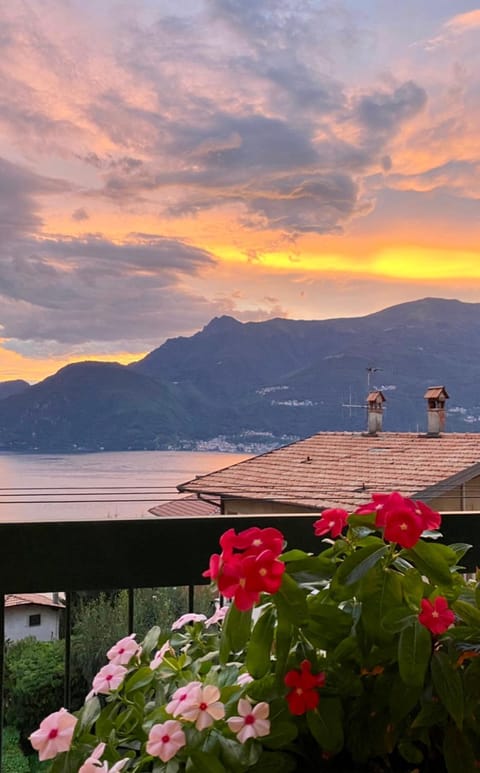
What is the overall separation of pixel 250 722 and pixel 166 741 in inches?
3.1

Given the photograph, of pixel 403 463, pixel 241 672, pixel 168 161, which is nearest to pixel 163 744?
pixel 241 672

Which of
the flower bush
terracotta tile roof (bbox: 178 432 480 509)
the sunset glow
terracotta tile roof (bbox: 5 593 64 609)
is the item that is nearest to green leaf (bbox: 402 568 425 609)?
the flower bush

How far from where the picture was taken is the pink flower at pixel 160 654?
31.7 inches

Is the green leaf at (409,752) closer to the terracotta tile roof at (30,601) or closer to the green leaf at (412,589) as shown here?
the green leaf at (412,589)

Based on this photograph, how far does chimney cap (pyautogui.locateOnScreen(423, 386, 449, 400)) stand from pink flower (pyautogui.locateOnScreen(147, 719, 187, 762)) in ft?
18.2

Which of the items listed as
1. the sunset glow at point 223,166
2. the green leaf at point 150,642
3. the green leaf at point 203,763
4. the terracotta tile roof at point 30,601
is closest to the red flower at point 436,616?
the green leaf at point 203,763

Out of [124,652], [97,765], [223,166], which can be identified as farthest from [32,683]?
[223,166]

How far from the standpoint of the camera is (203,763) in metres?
0.65

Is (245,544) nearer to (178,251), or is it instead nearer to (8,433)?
(8,433)

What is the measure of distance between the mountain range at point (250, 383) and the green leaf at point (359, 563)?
3246 millimetres

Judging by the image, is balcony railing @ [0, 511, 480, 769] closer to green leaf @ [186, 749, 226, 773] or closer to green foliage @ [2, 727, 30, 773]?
green foliage @ [2, 727, 30, 773]

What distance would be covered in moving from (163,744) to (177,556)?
663 millimetres

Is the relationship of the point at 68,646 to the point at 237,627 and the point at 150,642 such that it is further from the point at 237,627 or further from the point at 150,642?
the point at 237,627

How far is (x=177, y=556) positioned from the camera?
1.32 m
